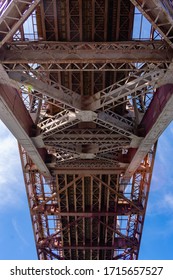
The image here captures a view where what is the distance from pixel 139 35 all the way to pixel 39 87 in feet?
16.7

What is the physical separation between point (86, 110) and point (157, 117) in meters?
3.49

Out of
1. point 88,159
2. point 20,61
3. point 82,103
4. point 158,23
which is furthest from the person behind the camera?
point 88,159

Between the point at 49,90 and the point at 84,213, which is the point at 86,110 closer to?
the point at 49,90

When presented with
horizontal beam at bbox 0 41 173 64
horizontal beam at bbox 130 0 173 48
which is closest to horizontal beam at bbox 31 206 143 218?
horizontal beam at bbox 0 41 173 64

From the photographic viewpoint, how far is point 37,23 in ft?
54.9

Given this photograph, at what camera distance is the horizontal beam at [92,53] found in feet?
47.9

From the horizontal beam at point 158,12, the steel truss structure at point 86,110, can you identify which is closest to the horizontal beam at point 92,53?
the steel truss structure at point 86,110

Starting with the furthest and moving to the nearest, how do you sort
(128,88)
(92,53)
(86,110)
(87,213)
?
(87,213), (86,110), (128,88), (92,53)

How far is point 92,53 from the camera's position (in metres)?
14.7

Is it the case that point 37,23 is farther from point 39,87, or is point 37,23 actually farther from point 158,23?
point 158,23

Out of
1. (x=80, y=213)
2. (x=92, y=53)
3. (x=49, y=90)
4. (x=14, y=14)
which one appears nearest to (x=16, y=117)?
(x=49, y=90)

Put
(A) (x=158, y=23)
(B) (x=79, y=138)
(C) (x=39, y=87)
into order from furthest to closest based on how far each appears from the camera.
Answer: (B) (x=79, y=138) < (C) (x=39, y=87) < (A) (x=158, y=23)

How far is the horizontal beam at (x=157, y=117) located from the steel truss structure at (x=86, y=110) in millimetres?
59

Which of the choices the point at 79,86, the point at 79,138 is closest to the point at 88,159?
the point at 79,138
